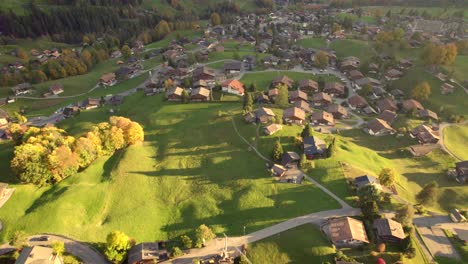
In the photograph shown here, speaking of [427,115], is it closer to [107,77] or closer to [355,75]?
[355,75]

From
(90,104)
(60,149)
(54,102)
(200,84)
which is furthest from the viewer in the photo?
(54,102)

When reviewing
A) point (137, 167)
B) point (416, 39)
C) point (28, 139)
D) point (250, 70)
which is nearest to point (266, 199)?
point (137, 167)

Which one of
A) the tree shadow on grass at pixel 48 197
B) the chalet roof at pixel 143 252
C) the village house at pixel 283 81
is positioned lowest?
the chalet roof at pixel 143 252

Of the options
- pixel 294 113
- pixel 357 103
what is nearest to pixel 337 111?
pixel 357 103

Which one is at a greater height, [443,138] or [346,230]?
[346,230]

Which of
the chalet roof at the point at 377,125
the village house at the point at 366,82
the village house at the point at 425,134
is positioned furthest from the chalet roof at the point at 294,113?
the village house at the point at 366,82

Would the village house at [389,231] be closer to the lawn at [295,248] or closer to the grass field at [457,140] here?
the lawn at [295,248]
